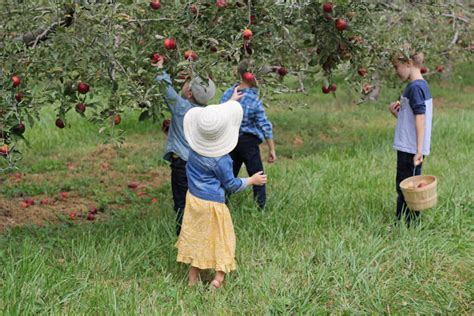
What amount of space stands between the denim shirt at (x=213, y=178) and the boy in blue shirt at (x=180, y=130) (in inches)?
19.9

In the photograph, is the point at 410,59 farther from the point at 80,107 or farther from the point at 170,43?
the point at 80,107

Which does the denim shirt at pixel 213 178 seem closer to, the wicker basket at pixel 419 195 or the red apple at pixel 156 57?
the red apple at pixel 156 57

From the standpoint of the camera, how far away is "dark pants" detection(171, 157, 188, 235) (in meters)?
4.72

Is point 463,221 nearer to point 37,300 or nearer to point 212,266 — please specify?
point 212,266

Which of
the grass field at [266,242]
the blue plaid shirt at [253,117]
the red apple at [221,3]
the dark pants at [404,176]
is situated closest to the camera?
the red apple at [221,3]

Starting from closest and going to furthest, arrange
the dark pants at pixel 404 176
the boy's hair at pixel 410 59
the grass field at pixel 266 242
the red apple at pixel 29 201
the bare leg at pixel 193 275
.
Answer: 1. the grass field at pixel 266 242
2. the bare leg at pixel 193 275
3. the boy's hair at pixel 410 59
4. the dark pants at pixel 404 176
5. the red apple at pixel 29 201

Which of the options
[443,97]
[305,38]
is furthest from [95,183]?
[443,97]

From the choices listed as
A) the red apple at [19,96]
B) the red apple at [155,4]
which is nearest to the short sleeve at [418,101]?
the red apple at [155,4]

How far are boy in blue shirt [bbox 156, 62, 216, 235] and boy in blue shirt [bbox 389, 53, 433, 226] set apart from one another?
1363mm

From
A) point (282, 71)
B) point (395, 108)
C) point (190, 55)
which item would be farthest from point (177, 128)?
point (395, 108)

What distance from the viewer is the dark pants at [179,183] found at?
472 cm

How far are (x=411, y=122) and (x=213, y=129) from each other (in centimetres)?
164

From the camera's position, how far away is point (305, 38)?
→ 4.71 meters

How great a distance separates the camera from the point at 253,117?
17.3 feet
